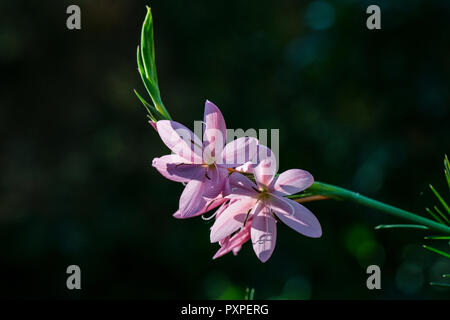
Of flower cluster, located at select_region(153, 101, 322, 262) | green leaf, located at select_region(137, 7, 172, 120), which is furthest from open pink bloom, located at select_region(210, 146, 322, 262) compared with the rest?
green leaf, located at select_region(137, 7, 172, 120)

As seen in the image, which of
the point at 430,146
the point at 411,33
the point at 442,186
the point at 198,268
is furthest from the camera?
the point at 198,268

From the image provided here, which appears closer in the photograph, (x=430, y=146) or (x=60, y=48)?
(x=430, y=146)

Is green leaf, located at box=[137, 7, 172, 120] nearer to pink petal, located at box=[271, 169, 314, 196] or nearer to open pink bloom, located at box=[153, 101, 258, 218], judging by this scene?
open pink bloom, located at box=[153, 101, 258, 218]

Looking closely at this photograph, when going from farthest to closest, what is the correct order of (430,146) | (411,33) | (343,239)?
(343,239), (430,146), (411,33)

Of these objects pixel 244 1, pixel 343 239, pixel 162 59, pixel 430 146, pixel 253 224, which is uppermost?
pixel 244 1

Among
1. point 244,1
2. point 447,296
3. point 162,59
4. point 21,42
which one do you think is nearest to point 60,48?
point 21,42

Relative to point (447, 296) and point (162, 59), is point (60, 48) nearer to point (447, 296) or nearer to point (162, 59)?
point (162, 59)

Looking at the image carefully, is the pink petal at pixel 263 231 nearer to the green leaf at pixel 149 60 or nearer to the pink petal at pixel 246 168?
the pink petal at pixel 246 168

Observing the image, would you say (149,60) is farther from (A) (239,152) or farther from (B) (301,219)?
(B) (301,219)

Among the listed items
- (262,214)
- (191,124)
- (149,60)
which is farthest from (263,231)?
(191,124)

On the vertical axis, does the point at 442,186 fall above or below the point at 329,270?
Answer: above
